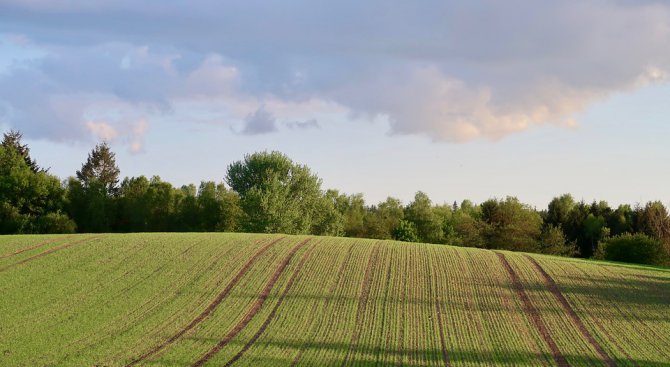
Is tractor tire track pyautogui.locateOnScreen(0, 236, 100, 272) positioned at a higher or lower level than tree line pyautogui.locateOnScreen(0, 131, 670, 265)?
lower

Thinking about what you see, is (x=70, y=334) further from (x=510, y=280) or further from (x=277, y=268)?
(x=510, y=280)

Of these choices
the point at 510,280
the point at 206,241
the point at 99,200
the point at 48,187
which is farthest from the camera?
the point at 99,200

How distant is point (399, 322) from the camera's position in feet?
112

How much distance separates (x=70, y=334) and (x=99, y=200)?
5443 centimetres

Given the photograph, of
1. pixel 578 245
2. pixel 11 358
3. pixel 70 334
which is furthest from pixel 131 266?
pixel 578 245

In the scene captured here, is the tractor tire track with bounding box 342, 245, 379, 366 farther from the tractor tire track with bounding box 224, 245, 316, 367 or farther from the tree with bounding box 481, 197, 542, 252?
the tree with bounding box 481, 197, 542, 252

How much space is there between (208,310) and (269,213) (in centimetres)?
4044

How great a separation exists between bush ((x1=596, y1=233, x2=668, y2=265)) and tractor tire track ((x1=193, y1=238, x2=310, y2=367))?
35.3 meters

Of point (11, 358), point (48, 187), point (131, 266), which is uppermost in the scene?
point (48, 187)

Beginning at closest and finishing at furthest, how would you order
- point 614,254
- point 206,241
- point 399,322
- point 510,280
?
point 399,322 → point 510,280 → point 206,241 → point 614,254

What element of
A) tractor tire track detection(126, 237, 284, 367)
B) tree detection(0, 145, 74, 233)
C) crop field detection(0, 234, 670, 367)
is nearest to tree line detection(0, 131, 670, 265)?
tree detection(0, 145, 74, 233)

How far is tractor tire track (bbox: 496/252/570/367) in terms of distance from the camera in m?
29.7

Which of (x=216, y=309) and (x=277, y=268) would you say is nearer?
(x=216, y=309)

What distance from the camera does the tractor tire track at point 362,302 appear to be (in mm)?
30172
